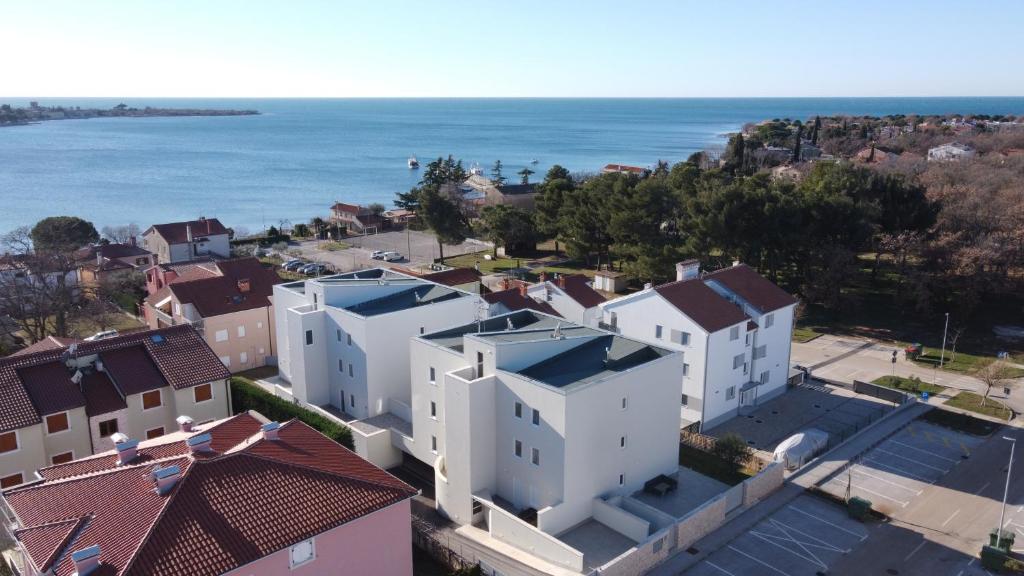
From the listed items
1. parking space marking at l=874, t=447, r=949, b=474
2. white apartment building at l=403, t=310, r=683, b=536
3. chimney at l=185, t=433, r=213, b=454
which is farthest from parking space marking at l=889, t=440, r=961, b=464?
chimney at l=185, t=433, r=213, b=454

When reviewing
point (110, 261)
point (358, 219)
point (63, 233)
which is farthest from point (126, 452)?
point (358, 219)

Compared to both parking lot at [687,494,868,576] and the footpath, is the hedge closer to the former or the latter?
the footpath

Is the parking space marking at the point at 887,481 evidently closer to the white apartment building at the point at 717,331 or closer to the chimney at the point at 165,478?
the white apartment building at the point at 717,331

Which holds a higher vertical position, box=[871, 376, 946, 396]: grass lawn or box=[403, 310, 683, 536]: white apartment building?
box=[403, 310, 683, 536]: white apartment building

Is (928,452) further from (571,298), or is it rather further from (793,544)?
(571,298)

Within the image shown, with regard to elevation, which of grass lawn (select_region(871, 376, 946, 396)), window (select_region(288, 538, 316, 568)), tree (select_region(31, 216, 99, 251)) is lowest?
grass lawn (select_region(871, 376, 946, 396))

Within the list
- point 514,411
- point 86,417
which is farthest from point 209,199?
point 514,411

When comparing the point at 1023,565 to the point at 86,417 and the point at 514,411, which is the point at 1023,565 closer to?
the point at 514,411
